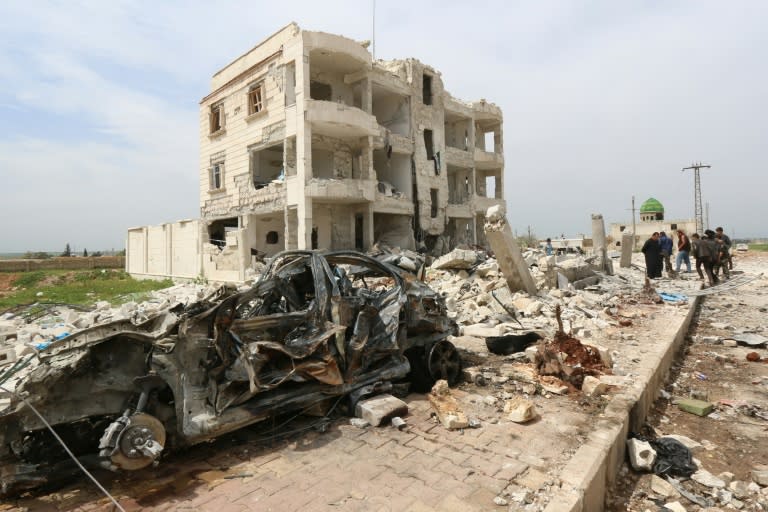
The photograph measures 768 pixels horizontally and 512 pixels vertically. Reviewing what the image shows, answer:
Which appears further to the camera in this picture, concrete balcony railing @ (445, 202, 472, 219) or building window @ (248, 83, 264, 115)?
concrete balcony railing @ (445, 202, 472, 219)

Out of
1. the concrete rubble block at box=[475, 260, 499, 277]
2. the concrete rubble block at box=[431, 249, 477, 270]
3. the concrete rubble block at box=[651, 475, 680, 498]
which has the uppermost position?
the concrete rubble block at box=[431, 249, 477, 270]

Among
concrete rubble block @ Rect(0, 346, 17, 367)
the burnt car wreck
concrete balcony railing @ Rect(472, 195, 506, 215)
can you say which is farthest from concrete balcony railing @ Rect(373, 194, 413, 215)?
the burnt car wreck

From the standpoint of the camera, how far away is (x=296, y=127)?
16.5 meters

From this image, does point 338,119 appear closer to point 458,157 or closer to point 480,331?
point 458,157

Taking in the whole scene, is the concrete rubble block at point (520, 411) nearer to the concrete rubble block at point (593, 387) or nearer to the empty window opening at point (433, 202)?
the concrete rubble block at point (593, 387)

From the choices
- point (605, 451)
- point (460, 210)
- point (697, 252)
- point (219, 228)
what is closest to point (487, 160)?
point (460, 210)

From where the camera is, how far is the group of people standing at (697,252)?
13398 mm

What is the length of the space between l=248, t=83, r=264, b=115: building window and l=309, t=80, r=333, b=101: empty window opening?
246 cm

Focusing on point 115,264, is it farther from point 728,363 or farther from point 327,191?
point 728,363

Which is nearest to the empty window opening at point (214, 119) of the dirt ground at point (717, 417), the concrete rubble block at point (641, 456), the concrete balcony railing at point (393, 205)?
the concrete balcony railing at point (393, 205)

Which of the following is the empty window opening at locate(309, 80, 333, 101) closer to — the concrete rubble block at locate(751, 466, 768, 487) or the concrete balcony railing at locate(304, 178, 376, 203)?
the concrete balcony railing at locate(304, 178, 376, 203)

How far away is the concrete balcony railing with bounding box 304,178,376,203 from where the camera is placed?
53.1ft

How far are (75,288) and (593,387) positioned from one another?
19596 millimetres

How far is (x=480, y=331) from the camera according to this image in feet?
27.4
